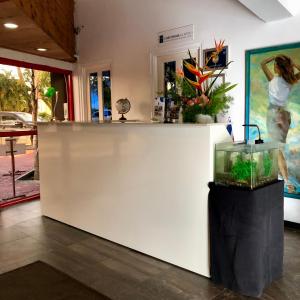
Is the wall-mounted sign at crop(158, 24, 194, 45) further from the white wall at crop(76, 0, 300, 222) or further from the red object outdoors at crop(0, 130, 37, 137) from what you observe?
the red object outdoors at crop(0, 130, 37, 137)

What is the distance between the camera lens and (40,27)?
13.9 feet

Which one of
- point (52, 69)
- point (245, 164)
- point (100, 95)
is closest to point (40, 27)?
point (52, 69)

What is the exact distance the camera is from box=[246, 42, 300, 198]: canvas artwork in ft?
11.6

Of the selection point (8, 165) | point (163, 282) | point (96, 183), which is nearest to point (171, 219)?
point (163, 282)

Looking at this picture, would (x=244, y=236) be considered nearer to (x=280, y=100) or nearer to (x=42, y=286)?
(x=42, y=286)

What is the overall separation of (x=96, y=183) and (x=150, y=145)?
0.95 m

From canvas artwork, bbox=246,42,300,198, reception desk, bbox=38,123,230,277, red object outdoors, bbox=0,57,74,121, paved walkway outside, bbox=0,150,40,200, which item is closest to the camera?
reception desk, bbox=38,123,230,277

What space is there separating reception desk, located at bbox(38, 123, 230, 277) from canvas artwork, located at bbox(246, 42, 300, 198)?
1480 mm

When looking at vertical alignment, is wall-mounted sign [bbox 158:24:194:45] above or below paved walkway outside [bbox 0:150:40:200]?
above

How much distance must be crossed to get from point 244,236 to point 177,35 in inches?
125

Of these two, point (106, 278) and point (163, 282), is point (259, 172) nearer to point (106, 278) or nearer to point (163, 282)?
point (163, 282)

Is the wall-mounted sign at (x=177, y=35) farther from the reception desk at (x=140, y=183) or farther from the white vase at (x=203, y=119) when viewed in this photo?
the white vase at (x=203, y=119)

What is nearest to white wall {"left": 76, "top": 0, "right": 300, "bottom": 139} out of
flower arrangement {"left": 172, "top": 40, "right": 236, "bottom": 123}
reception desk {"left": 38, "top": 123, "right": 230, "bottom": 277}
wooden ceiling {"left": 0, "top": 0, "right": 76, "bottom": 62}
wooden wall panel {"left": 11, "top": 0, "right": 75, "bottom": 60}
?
wooden wall panel {"left": 11, "top": 0, "right": 75, "bottom": 60}

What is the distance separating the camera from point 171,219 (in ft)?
8.98
